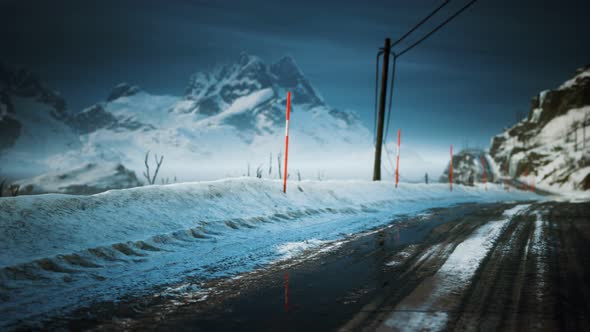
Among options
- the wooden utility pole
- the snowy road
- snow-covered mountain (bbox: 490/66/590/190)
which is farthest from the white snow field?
snow-covered mountain (bbox: 490/66/590/190)

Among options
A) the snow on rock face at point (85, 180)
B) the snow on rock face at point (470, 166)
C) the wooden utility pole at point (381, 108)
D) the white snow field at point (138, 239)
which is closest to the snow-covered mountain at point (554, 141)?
the snow on rock face at point (470, 166)

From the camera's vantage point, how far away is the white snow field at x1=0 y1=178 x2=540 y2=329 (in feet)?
11.1

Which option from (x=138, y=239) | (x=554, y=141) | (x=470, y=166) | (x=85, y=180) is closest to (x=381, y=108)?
(x=138, y=239)

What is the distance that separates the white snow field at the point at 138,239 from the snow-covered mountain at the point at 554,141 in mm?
72287

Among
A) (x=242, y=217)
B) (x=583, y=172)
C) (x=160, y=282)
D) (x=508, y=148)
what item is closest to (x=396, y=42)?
(x=242, y=217)

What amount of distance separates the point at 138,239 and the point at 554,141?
109258 mm

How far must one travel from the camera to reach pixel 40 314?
2.78m

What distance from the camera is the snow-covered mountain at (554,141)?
6925 centimetres

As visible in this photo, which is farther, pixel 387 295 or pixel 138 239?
pixel 138 239

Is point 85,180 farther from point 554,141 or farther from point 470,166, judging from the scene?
point 470,166

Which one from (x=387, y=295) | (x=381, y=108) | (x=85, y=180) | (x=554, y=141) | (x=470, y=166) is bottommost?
(x=85, y=180)

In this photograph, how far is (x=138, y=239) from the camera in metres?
5.04

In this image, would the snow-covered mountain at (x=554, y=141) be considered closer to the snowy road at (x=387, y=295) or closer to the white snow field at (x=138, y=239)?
the white snow field at (x=138, y=239)

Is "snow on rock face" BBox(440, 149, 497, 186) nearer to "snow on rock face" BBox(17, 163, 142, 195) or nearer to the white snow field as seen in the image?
"snow on rock face" BBox(17, 163, 142, 195)
